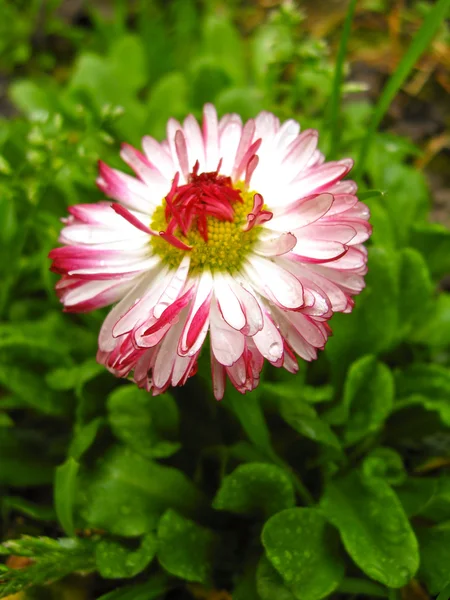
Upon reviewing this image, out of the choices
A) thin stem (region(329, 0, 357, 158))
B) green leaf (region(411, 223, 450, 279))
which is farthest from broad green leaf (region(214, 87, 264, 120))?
green leaf (region(411, 223, 450, 279))

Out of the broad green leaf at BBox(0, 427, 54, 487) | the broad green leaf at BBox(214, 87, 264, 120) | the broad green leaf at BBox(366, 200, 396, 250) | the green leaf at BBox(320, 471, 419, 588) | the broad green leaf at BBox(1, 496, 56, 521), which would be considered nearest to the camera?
the green leaf at BBox(320, 471, 419, 588)

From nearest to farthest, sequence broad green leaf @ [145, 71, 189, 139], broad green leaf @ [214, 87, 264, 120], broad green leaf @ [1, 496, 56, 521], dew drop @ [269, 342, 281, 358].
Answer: dew drop @ [269, 342, 281, 358] < broad green leaf @ [1, 496, 56, 521] < broad green leaf @ [214, 87, 264, 120] < broad green leaf @ [145, 71, 189, 139]

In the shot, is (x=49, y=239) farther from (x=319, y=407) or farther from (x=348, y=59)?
(x=348, y=59)

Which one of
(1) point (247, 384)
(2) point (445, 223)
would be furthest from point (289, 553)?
(2) point (445, 223)

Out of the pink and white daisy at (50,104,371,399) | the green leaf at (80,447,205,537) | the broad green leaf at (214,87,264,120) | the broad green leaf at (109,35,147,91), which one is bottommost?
the green leaf at (80,447,205,537)

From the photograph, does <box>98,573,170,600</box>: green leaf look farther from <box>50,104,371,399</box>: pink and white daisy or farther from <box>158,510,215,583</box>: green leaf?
<box>50,104,371,399</box>: pink and white daisy

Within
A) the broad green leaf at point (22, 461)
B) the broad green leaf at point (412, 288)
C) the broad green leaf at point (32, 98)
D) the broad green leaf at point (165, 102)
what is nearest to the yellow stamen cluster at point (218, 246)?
the broad green leaf at point (412, 288)

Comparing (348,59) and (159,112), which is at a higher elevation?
(348,59)

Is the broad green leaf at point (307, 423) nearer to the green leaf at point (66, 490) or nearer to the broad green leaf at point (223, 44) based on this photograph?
the green leaf at point (66, 490)
